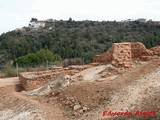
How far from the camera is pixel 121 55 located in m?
12.6

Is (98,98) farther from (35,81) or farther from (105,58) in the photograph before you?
(35,81)

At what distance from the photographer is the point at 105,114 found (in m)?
8.62

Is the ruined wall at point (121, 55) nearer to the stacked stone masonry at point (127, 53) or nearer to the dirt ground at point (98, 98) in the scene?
the stacked stone masonry at point (127, 53)

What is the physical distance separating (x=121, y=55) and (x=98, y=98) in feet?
11.0

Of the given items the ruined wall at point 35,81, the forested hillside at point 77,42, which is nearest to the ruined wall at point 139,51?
the ruined wall at point 35,81

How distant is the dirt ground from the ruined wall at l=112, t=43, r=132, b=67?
1.22ft

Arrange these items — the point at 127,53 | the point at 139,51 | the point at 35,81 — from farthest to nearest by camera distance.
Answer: the point at 35,81 → the point at 139,51 → the point at 127,53

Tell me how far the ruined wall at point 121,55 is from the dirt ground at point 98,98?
37cm

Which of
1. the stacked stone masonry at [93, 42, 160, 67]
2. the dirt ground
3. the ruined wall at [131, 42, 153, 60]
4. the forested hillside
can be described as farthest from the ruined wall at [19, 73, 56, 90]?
the forested hillside

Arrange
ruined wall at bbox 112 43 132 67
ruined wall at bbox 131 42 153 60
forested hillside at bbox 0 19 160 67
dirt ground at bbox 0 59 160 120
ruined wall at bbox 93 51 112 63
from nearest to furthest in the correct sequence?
dirt ground at bbox 0 59 160 120
ruined wall at bbox 112 43 132 67
ruined wall at bbox 131 42 153 60
ruined wall at bbox 93 51 112 63
forested hillside at bbox 0 19 160 67

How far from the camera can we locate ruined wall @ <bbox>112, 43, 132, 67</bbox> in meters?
12.4

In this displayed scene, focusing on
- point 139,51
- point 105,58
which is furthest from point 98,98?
point 105,58

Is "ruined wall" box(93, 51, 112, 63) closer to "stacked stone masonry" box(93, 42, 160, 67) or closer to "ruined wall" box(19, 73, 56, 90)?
"stacked stone masonry" box(93, 42, 160, 67)

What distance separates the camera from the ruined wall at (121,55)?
1239cm
